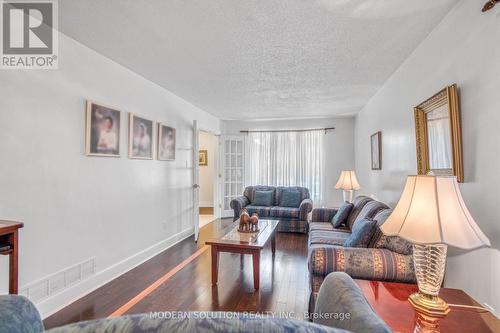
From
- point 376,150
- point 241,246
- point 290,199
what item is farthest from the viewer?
point 290,199

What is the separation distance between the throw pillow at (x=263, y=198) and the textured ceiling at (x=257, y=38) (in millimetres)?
2471

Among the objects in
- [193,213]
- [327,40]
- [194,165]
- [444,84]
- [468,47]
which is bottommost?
[193,213]

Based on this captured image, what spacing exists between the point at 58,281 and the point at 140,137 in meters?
1.80

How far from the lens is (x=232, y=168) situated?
6.29m

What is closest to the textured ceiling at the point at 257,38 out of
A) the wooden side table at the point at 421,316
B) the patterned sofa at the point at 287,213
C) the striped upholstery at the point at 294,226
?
the wooden side table at the point at 421,316

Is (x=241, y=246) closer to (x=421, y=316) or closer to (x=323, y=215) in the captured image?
(x=421, y=316)

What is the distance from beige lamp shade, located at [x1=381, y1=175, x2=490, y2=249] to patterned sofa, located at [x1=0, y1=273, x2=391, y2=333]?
0.46 meters

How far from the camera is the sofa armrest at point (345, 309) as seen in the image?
66 centimetres

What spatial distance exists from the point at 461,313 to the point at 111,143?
10.5ft

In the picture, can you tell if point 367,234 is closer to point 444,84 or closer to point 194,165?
point 444,84

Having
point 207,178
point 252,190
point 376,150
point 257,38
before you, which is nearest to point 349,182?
point 376,150

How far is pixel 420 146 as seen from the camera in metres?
2.24

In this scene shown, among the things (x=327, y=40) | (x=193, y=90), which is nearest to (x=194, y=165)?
(x=193, y=90)

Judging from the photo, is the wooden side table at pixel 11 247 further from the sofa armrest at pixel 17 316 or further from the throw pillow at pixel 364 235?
the throw pillow at pixel 364 235
